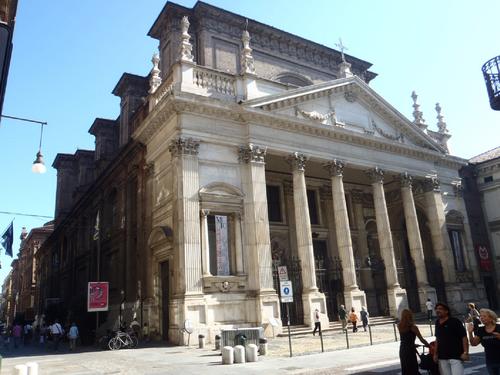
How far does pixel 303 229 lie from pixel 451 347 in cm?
1630

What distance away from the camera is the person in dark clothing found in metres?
6.51

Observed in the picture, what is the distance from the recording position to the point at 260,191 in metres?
21.5

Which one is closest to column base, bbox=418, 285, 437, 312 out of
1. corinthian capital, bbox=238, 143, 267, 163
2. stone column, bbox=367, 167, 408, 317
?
stone column, bbox=367, 167, 408, 317

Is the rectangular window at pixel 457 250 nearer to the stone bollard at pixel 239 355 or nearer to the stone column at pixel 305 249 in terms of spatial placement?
the stone column at pixel 305 249

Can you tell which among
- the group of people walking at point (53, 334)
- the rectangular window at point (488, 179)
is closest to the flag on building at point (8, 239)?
the group of people walking at point (53, 334)

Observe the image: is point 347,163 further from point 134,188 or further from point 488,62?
point 134,188

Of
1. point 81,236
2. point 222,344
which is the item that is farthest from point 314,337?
point 81,236

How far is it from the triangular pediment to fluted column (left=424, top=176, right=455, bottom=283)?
3023mm

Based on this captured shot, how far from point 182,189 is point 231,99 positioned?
5.85m

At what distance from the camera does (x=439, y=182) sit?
102 ft

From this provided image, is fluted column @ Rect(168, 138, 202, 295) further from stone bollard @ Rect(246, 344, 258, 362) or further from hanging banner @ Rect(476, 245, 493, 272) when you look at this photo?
hanging banner @ Rect(476, 245, 493, 272)

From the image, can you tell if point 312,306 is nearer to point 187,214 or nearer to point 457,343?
point 187,214

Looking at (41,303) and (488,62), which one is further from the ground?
(488,62)

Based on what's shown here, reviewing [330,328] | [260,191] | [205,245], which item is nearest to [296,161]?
[260,191]
